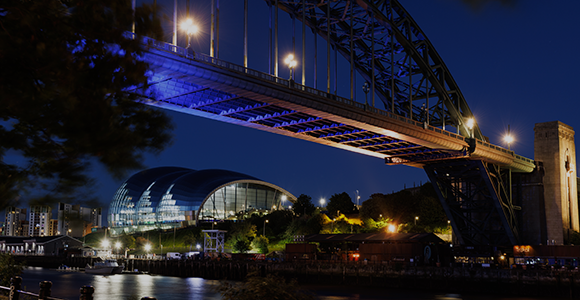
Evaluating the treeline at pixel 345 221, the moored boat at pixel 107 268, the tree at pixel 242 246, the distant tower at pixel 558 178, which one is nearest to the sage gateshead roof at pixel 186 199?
the treeline at pixel 345 221

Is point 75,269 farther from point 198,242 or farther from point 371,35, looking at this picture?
point 371,35

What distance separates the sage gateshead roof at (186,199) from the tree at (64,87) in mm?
125670

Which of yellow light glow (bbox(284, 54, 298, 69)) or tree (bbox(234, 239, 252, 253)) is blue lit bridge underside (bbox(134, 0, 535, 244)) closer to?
yellow light glow (bbox(284, 54, 298, 69))

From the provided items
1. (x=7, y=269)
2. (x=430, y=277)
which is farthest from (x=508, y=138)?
(x=7, y=269)

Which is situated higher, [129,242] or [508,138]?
[508,138]

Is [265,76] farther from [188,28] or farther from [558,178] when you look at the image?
[558,178]

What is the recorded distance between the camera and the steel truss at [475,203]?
69062 millimetres

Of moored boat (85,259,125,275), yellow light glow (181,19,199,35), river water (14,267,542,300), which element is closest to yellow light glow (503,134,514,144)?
river water (14,267,542,300)

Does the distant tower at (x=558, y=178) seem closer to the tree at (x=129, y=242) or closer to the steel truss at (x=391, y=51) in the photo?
the steel truss at (x=391, y=51)

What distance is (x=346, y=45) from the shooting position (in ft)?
223

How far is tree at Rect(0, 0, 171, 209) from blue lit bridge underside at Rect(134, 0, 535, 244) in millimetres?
22863

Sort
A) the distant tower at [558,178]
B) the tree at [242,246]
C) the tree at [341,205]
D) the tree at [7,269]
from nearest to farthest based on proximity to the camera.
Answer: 1. the tree at [7,269]
2. the distant tower at [558,178]
3. the tree at [242,246]
4. the tree at [341,205]

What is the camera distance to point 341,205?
110m

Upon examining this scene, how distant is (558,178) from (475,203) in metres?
12.0
